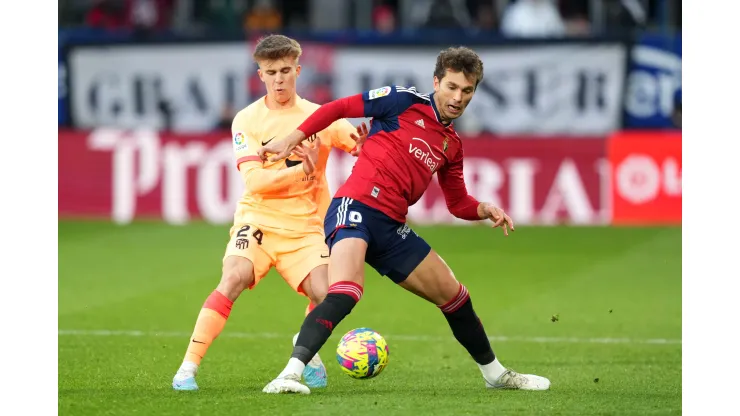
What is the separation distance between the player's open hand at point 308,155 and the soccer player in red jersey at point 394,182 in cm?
13

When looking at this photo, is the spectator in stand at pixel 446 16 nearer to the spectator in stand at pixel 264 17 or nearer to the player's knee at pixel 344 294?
the spectator in stand at pixel 264 17

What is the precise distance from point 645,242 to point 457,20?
5390 millimetres

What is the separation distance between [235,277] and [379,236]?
83 cm

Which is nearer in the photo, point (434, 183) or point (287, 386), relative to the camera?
point (287, 386)

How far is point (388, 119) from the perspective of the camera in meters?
6.62

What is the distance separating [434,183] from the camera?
17.0 m

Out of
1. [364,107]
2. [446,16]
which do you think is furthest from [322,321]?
[446,16]

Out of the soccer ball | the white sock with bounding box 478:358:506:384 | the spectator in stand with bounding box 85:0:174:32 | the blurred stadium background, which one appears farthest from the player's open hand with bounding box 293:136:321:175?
the spectator in stand with bounding box 85:0:174:32

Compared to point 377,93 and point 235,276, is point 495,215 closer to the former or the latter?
point 377,93

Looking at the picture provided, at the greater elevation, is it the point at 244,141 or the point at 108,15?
the point at 108,15

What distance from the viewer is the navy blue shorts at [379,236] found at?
253 inches

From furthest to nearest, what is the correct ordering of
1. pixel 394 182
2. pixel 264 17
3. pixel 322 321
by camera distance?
pixel 264 17, pixel 394 182, pixel 322 321
